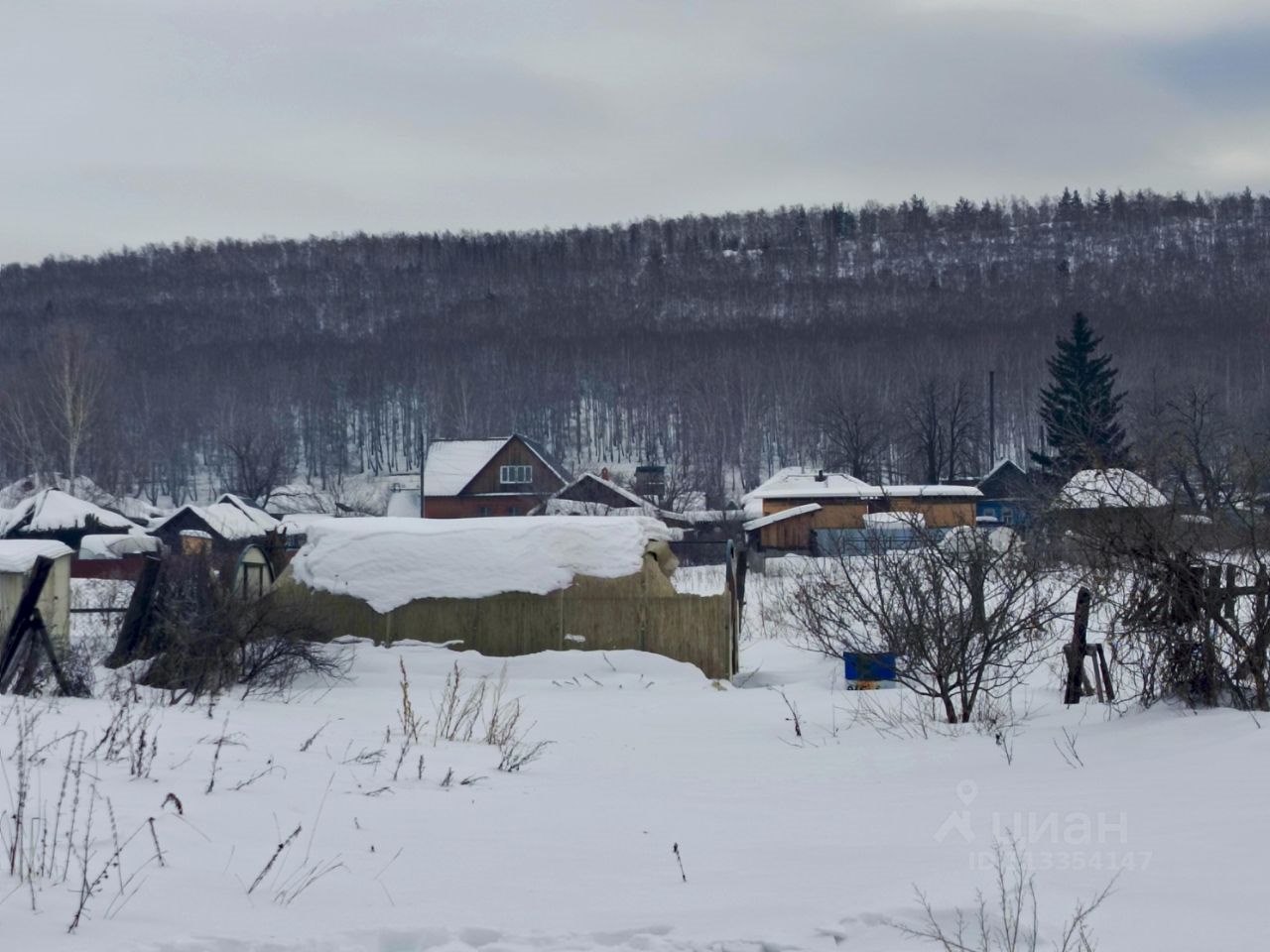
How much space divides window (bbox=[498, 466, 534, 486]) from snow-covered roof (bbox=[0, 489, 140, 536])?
26260 millimetres

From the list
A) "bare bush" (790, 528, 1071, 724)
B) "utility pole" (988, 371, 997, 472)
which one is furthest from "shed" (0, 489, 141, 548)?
"utility pole" (988, 371, 997, 472)

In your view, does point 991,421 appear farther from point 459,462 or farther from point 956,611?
point 956,611

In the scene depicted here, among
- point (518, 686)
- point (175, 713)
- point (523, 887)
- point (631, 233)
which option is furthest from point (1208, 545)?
point (631, 233)

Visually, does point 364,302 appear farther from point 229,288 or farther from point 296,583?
point 296,583

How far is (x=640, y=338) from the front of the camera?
116812mm

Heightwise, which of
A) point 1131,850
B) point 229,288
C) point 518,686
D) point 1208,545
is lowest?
point 518,686

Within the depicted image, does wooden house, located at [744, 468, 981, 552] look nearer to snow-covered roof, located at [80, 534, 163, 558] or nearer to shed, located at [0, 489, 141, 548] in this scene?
snow-covered roof, located at [80, 534, 163, 558]

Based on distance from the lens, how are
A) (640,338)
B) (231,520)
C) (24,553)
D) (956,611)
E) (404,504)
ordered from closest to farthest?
1. (956,611)
2. (24,553)
3. (231,520)
4. (404,504)
5. (640,338)

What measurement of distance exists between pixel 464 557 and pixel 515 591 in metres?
1.15

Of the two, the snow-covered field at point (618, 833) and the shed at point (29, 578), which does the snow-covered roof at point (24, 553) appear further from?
the snow-covered field at point (618, 833)

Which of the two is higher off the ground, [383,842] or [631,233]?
[631,233]

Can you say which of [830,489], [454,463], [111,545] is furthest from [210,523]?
[830,489]

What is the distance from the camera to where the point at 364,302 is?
13988cm

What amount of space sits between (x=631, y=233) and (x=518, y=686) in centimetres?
14759
